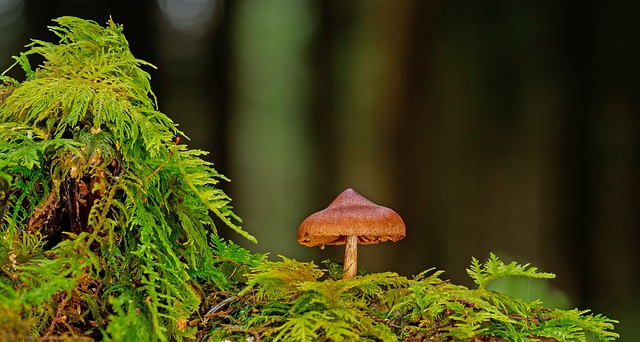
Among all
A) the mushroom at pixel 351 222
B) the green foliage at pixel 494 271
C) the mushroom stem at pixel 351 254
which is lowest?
the mushroom stem at pixel 351 254

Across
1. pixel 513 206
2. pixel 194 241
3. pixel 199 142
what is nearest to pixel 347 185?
pixel 513 206

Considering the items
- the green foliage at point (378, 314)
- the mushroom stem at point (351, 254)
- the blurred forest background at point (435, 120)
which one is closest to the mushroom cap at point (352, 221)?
the mushroom stem at point (351, 254)

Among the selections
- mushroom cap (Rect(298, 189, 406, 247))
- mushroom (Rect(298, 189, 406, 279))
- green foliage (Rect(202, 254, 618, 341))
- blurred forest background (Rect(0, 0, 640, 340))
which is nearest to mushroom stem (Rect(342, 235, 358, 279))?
mushroom (Rect(298, 189, 406, 279))

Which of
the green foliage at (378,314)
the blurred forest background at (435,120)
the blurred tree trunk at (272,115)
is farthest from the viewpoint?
the blurred tree trunk at (272,115)

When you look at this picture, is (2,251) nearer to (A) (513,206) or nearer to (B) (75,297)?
(B) (75,297)

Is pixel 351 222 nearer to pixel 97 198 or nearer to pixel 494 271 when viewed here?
pixel 494 271

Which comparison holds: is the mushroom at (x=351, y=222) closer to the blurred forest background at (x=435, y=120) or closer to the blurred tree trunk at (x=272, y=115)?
the blurred forest background at (x=435, y=120)

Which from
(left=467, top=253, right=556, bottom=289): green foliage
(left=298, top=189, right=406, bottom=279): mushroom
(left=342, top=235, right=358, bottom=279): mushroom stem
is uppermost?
(left=298, top=189, right=406, bottom=279): mushroom

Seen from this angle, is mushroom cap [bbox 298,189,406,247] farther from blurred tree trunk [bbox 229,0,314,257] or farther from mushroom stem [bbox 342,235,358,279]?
blurred tree trunk [bbox 229,0,314,257]

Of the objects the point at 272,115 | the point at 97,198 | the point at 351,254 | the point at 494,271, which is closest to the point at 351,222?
the point at 351,254
